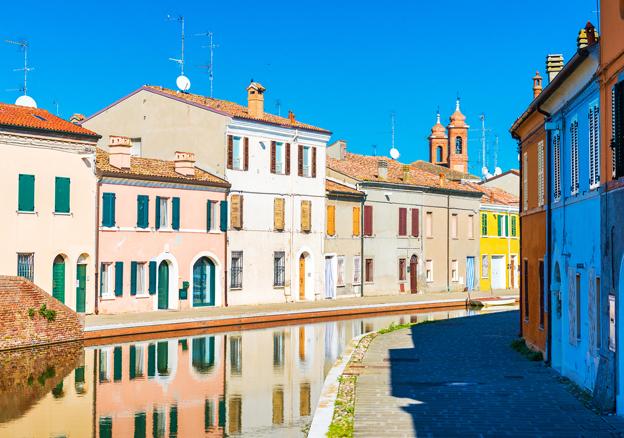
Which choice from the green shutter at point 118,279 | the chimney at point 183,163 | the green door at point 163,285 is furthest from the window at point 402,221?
the green shutter at point 118,279

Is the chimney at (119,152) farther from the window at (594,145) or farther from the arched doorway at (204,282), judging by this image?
the window at (594,145)

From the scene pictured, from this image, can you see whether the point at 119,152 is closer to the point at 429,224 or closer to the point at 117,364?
the point at 117,364

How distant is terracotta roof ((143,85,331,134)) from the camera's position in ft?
153

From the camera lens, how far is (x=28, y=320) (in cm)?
2856

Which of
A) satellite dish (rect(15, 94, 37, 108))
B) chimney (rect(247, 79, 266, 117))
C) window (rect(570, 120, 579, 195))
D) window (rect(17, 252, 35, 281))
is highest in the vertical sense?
chimney (rect(247, 79, 266, 117))

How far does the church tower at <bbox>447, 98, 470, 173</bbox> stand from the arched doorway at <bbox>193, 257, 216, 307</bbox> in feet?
183

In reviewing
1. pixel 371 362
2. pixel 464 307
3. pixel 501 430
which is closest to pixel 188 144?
pixel 464 307

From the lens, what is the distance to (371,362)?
899 inches

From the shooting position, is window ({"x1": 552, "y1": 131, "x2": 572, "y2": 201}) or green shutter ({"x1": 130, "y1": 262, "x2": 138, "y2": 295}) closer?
window ({"x1": 552, "y1": 131, "x2": 572, "y2": 201})

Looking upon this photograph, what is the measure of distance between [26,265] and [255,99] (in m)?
17.7

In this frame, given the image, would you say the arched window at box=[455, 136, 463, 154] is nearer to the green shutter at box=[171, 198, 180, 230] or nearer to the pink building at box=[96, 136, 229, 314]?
the pink building at box=[96, 136, 229, 314]

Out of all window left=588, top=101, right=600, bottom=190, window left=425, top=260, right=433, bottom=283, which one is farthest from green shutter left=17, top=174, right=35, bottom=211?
window left=425, top=260, right=433, bottom=283

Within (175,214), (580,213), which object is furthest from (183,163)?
(580,213)

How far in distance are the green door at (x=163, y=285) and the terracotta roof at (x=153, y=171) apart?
3772 millimetres
